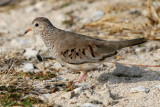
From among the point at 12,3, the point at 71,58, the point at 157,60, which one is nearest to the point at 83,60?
the point at 71,58

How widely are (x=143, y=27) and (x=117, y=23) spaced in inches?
28.3

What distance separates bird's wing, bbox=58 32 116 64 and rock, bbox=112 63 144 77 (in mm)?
674

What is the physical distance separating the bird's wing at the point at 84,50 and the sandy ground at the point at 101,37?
0.42 metres

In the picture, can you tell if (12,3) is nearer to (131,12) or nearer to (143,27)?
(131,12)

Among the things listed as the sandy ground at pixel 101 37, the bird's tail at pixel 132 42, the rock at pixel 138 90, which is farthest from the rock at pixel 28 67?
the rock at pixel 138 90

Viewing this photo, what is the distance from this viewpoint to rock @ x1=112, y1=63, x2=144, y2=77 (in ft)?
18.8

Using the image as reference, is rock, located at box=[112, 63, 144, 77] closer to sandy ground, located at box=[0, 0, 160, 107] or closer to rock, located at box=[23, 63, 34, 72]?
sandy ground, located at box=[0, 0, 160, 107]

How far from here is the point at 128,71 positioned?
19.1 ft

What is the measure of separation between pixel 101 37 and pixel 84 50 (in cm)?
230

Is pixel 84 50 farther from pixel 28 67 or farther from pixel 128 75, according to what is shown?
pixel 28 67

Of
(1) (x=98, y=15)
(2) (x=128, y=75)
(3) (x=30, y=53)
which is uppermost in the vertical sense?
(1) (x=98, y=15)

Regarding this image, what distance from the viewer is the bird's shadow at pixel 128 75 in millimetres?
5406

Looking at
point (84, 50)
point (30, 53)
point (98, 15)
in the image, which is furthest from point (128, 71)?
point (98, 15)

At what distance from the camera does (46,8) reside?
33.4 feet
